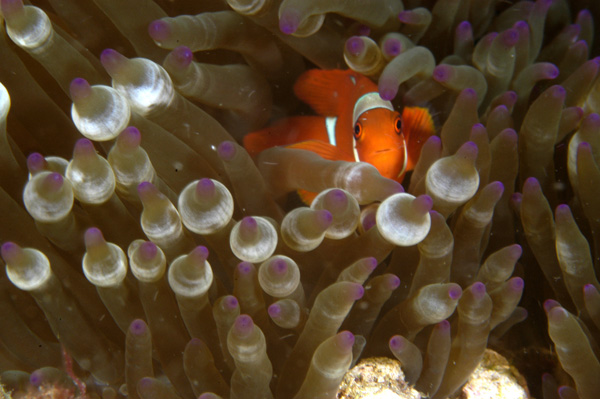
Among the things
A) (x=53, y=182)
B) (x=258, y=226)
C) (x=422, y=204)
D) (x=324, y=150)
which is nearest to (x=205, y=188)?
(x=258, y=226)

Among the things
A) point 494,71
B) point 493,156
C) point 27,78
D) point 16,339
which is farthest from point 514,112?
point 16,339

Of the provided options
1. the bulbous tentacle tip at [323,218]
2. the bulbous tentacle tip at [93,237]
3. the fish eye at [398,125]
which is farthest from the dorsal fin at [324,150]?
the bulbous tentacle tip at [93,237]

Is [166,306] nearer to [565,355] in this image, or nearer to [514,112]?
[565,355]

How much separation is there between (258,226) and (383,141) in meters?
0.67

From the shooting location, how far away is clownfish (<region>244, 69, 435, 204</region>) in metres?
1.53

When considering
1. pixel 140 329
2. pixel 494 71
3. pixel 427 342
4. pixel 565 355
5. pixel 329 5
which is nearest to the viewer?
pixel 140 329

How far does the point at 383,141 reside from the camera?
5.01ft

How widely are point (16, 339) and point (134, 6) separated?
83 cm

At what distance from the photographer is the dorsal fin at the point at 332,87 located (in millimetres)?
1676

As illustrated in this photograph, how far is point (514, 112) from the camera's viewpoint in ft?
5.18

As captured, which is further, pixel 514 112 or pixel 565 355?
pixel 514 112

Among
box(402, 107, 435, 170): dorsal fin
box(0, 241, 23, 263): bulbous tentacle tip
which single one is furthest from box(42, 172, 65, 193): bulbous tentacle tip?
box(402, 107, 435, 170): dorsal fin

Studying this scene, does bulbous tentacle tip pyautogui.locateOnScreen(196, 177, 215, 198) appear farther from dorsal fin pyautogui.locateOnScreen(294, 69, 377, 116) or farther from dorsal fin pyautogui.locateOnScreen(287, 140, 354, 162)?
dorsal fin pyautogui.locateOnScreen(294, 69, 377, 116)

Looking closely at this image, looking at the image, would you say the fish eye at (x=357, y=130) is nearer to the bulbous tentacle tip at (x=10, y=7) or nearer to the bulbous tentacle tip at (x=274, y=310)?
the bulbous tentacle tip at (x=274, y=310)
